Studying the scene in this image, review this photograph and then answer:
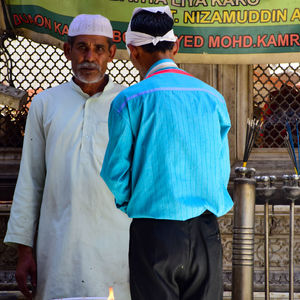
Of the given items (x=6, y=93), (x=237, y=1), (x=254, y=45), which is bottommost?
(x=6, y=93)

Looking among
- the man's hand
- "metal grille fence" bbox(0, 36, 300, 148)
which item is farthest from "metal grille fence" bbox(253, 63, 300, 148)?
the man's hand

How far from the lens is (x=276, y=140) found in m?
5.18

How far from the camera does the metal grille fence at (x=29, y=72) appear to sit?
5.17 metres

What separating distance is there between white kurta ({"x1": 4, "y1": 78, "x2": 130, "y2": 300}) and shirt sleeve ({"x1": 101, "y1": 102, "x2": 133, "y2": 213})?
696mm

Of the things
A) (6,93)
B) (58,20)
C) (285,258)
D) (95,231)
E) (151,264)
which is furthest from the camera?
(285,258)

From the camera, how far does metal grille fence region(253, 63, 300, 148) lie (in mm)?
5145

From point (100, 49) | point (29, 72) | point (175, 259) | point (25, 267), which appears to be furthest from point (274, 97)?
point (175, 259)

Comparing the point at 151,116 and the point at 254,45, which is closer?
the point at 151,116

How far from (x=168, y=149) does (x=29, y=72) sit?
3113mm

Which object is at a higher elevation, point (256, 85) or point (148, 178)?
point (256, 85)

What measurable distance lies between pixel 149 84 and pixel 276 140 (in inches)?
115

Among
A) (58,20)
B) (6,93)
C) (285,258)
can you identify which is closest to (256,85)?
(285,258)

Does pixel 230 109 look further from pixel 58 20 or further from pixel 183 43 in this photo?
pixel 58 20

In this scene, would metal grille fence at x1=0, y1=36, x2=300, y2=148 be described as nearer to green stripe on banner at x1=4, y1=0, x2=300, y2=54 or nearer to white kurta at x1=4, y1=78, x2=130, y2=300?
green stripe on banner at x1=4, y1=0, x2=300, y2=54
